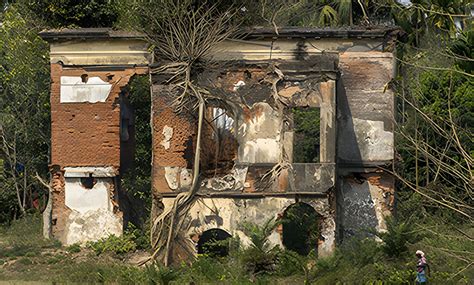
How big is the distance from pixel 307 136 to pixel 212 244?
11.5 m

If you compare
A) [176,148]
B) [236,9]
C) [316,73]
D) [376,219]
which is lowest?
[376,219]

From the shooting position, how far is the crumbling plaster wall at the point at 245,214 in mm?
22422

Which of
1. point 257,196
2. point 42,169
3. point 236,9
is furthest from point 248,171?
point 42,169

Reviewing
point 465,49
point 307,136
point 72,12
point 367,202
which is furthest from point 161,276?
point 307,136

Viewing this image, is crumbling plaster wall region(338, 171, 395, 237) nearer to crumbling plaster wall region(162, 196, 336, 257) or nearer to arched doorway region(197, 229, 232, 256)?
crumbling plaster wall region(162, 196, 336, 257)

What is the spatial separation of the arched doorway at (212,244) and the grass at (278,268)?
817 millimetres

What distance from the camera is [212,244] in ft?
72.5

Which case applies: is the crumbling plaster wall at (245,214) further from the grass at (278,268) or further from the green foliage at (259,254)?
the green foliage at (259,254)

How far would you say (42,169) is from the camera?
105 ft

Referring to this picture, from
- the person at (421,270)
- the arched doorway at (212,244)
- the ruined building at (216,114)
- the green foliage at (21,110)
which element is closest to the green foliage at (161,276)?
the arched doorway at (212,244)

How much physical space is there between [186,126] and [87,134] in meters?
3.21

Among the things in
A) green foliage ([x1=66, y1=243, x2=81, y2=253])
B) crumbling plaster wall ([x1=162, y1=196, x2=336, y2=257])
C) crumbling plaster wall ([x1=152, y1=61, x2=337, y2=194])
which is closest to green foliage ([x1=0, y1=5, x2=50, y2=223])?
green foliage ([x1=66, y1=243, x2=81, y2=253])

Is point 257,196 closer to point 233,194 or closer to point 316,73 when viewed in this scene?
point 233,194

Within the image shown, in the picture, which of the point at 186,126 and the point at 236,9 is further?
the point at 236,9
